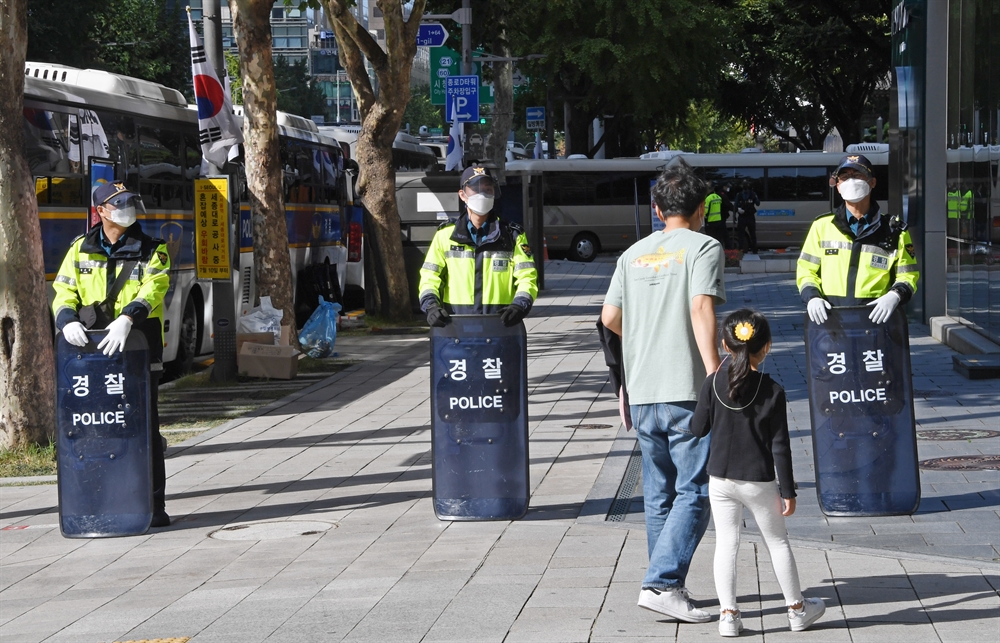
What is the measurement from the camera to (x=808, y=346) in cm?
746

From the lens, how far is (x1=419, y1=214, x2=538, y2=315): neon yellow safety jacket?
25.9 ft

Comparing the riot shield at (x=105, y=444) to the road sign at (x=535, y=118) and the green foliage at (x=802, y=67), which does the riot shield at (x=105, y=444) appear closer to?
the green foliage at (x=802, y=67)

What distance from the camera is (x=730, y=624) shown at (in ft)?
17.2

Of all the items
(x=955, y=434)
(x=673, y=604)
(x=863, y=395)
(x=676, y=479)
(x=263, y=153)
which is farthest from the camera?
(x=263, y=153)

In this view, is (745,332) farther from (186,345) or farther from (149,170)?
(186,345)

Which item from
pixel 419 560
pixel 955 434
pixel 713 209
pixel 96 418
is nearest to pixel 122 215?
pixel 96 418

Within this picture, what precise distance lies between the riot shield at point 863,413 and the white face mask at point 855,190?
0.61m

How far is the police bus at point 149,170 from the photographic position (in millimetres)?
13227

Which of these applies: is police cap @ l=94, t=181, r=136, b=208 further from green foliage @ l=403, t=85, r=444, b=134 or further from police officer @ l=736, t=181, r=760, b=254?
green foliage @ l=403, t=85, r=444, b=134

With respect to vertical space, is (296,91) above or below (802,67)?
above

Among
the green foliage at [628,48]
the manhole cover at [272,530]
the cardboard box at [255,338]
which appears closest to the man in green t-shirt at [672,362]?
the manhole cover at [272,530]

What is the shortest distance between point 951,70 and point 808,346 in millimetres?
11115

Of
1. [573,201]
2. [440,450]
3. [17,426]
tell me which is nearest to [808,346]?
[440,450]

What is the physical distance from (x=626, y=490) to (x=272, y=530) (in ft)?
6.99
